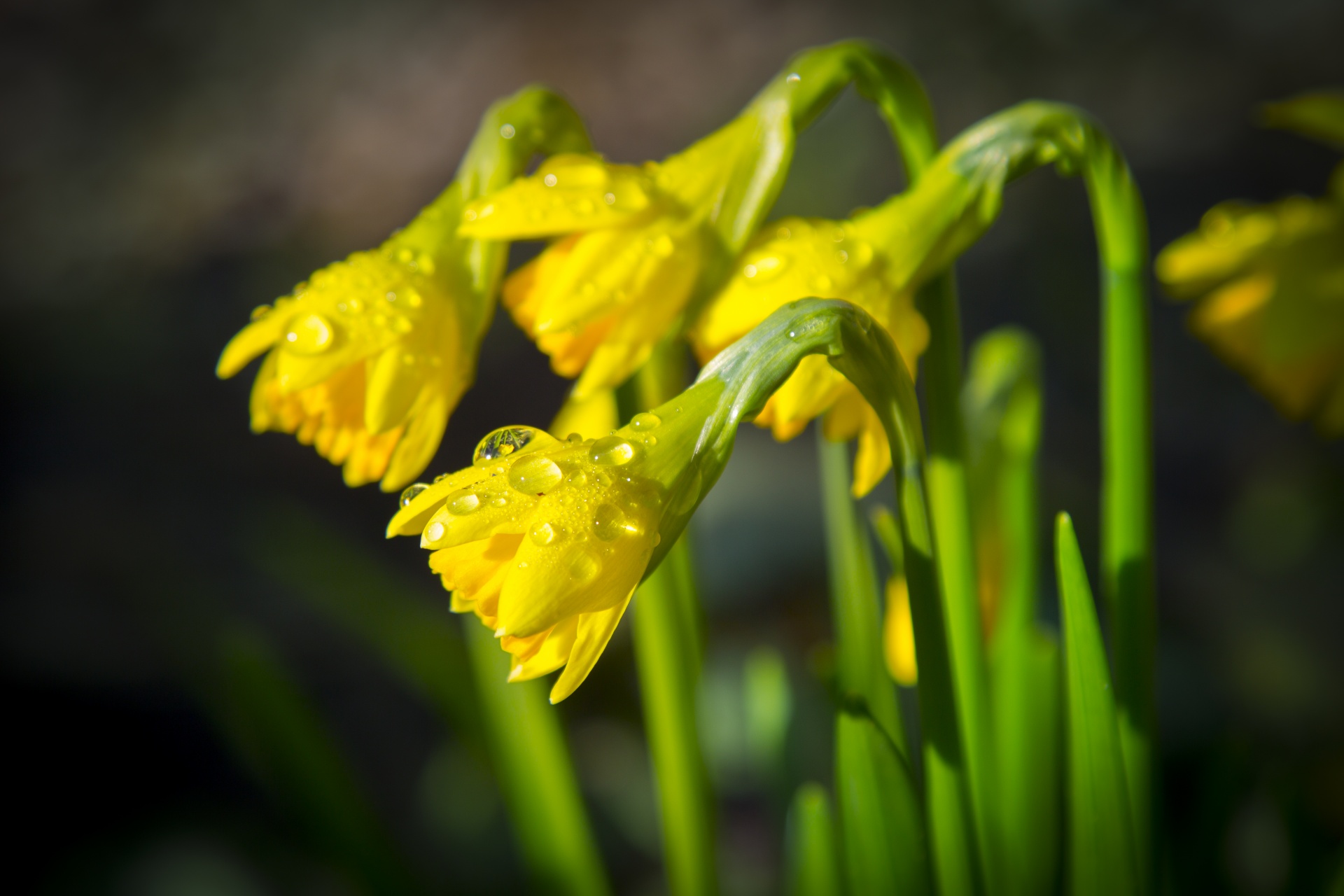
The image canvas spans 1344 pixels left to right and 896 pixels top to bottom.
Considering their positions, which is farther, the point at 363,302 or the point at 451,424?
the point at 451,424

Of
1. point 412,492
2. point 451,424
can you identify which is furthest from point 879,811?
point 451,424

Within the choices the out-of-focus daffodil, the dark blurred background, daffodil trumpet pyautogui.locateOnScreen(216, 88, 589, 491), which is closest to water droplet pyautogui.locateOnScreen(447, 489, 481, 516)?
daffodil trumpet pyautogui.locateOnScreen(216, 88, 589, 491)

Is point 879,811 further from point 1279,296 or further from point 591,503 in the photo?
point 1279,296

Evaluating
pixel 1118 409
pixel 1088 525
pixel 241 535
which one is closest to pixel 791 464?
pixel 1088 525

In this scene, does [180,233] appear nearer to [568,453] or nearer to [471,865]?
[471,865]

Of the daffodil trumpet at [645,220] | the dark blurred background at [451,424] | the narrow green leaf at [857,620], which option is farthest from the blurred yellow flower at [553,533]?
the dark blurred background at [451,424]

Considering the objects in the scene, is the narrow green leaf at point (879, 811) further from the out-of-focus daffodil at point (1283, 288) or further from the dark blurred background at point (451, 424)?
the dark blurred background at point (451, 424)
